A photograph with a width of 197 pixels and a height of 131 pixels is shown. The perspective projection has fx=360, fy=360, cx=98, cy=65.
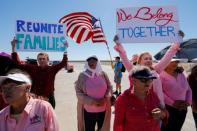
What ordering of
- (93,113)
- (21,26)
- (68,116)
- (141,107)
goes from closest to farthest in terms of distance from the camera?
(141,107)
(93,113)
(21,26)
(68,116)

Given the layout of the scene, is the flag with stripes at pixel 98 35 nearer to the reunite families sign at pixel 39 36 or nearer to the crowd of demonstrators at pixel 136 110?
the reunite families sign at pixel 39 36

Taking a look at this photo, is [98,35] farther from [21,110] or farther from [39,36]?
[21,110]

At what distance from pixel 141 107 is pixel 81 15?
5874 millimetres

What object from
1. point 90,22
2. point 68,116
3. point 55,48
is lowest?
point 68,116

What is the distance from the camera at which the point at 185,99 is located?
6148 mm

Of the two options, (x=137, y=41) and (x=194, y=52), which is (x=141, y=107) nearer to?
(x=137, y=41)

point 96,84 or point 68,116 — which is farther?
point 68,116

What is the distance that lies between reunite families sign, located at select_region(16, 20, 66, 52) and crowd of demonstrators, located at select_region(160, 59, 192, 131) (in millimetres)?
2373

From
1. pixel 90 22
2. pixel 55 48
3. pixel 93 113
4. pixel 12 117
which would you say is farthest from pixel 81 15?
pixel 12 117

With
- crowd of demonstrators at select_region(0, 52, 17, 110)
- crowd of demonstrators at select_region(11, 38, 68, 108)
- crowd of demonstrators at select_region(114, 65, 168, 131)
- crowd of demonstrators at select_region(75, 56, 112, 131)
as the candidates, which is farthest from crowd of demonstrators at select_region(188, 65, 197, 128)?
crowd of demonstrators at select_region(0, 52, 17, 110)

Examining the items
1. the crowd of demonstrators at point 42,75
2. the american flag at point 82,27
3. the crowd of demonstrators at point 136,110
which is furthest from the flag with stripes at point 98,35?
the crowd of demonstrators at point 136,110

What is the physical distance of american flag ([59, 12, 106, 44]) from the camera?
348 inches

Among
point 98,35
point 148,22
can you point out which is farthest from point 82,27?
point 148,22

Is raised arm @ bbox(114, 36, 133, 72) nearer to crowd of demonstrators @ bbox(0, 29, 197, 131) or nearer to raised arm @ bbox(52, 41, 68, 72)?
crowd of demonstrators @ bbox(0, 29, 197, 131)
